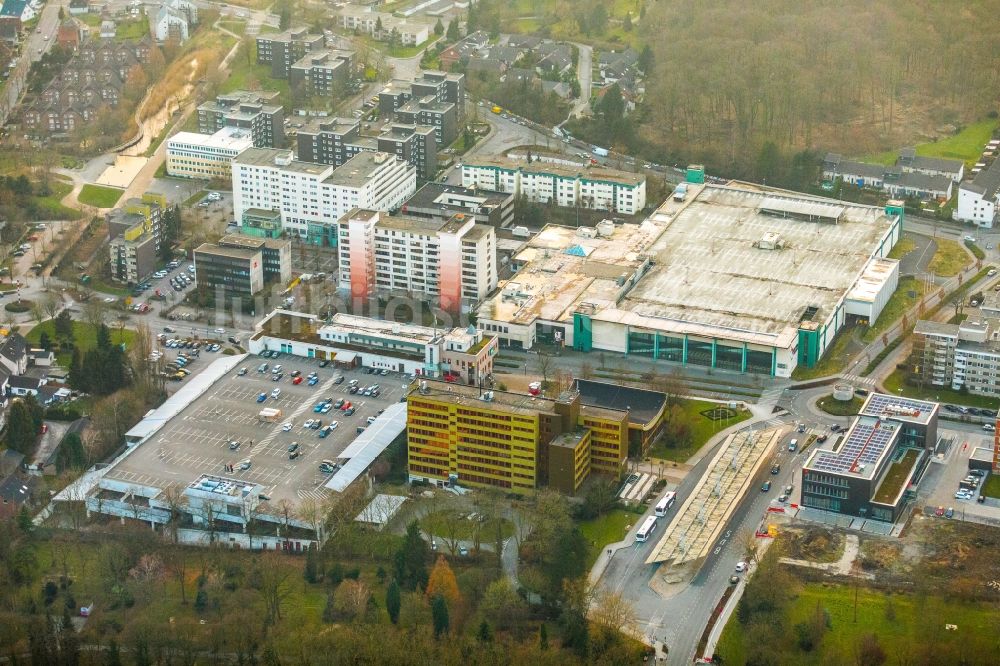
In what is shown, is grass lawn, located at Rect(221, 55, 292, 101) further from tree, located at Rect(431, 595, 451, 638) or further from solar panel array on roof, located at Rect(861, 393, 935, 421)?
tree, located at Rect(431, 595, 451, 638)

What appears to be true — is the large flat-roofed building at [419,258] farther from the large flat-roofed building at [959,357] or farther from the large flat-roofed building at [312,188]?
the large flat-roofed building at [959,357]

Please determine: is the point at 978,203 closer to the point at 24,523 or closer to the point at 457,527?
the point at 457,527

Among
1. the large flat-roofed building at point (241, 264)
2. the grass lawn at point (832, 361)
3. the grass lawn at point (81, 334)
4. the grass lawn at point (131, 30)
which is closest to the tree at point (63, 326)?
the grass lawn at point (81, 334)

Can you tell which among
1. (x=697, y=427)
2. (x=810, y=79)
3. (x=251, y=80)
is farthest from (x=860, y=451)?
(x=251, y=80)

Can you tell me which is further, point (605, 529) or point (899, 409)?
point (899, 409)

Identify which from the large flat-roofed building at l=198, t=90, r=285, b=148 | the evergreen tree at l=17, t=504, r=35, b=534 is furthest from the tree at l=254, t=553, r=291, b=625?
the large flat-roofed building at l=198, t=90, r=285, b=148

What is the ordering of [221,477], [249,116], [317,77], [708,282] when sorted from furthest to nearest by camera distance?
[317,77] < [249,116] < [708,282] < [221,477]

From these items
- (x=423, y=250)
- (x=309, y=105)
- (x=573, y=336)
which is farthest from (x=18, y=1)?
(x=573, y=336)
